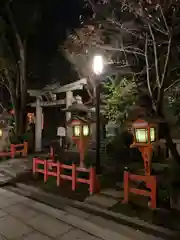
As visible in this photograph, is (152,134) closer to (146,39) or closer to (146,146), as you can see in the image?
(146,146)

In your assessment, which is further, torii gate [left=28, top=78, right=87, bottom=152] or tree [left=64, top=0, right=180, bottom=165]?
torii gate [left=28, top=78, right=87, bottom=152]

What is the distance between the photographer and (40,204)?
6.34 meters

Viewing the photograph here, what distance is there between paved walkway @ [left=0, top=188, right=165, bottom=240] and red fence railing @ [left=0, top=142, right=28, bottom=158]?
276 inches

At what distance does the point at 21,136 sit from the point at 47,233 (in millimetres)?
11656

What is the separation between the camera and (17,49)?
16250mm

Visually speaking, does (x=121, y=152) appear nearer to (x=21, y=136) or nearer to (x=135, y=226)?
(x=135, y=226)

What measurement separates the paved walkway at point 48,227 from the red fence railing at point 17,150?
7000 mm

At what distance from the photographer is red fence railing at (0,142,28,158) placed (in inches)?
506

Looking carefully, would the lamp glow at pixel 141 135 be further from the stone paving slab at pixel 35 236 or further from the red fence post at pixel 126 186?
the stone paving slab at pixel 35 236

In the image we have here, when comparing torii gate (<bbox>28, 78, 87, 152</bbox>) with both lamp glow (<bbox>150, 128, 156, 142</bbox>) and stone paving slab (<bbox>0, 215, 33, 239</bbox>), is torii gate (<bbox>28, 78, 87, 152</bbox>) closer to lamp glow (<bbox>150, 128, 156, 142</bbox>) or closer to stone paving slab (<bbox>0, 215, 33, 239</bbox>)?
lamp glow (<bbox>150, 128, 156, 142</bbox>)

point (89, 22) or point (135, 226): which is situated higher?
point (89, 22)

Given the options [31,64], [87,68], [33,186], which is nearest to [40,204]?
[33,186]

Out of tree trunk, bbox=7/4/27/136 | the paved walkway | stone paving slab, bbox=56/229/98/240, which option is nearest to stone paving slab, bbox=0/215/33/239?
the paved walkway

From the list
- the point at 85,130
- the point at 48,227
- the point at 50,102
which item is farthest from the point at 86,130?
the point at 50,102
